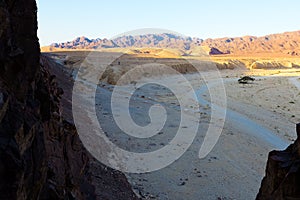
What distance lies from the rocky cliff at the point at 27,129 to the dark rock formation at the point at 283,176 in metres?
5.21

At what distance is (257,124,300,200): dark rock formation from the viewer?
715 cm

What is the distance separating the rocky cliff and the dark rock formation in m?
5.21

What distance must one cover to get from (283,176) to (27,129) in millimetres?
6195

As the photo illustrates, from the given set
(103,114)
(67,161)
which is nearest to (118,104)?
(103,114)

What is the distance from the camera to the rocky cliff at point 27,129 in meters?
5.04

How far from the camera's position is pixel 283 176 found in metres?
7.80

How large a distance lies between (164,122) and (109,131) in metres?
6.23

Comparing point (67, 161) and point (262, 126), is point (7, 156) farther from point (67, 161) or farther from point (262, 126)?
point (262, 126)

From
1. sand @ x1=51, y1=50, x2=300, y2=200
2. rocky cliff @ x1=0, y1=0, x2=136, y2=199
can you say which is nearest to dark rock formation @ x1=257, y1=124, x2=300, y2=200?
sand @ x1=51, y1=50, x2=300, y2=200

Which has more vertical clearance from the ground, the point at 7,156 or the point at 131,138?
the point at 7,156

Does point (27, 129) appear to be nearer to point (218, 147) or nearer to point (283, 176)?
point (283, 176)

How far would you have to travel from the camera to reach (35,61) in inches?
285

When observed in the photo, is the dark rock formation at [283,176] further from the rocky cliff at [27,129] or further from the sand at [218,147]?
the rocky cliff at [27,129]

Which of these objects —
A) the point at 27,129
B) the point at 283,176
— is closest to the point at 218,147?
the point at 283,176
